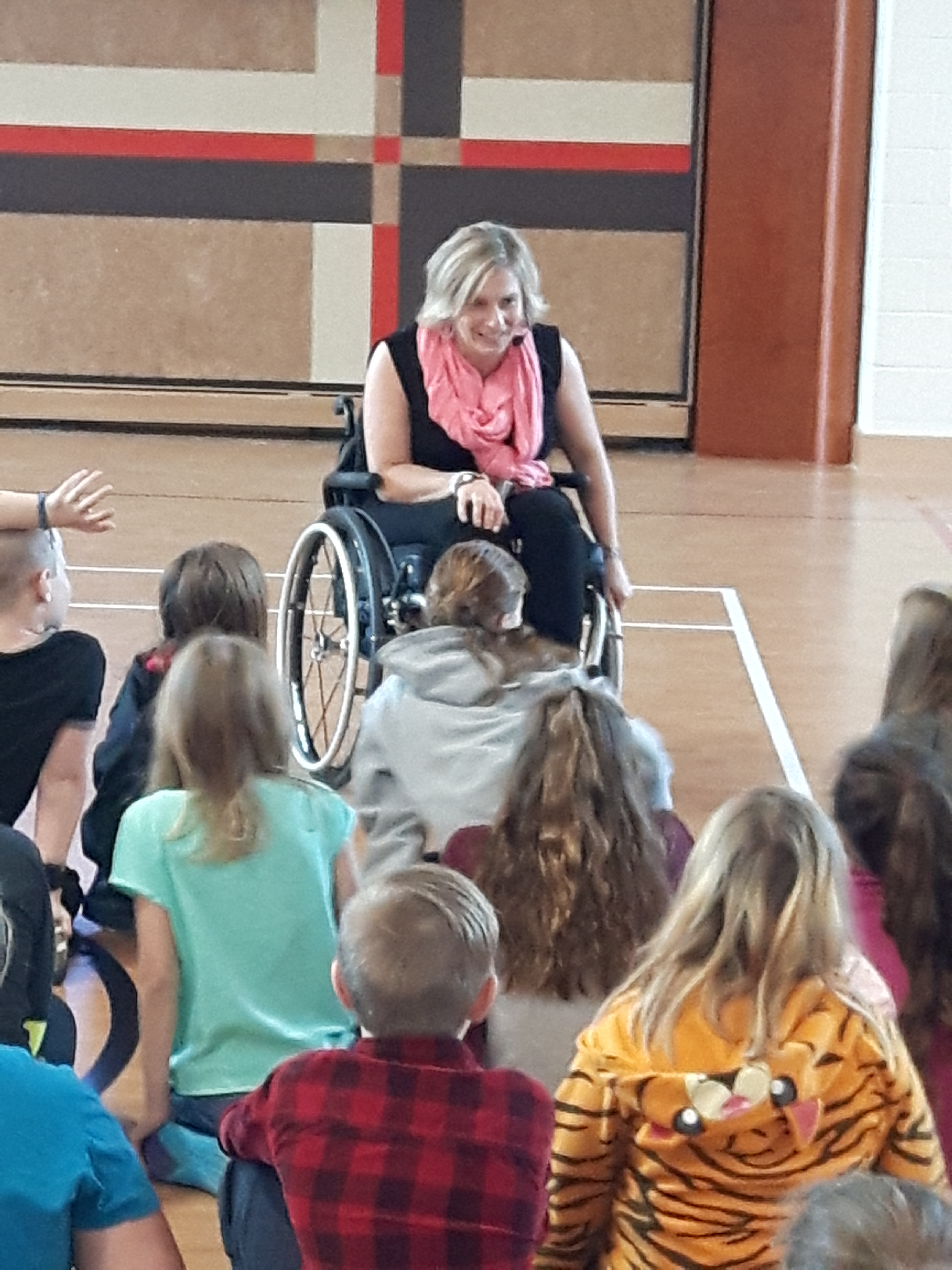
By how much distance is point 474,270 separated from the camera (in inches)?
137

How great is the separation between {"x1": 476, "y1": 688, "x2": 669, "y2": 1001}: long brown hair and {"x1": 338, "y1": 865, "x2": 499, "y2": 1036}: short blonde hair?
44 centimetres

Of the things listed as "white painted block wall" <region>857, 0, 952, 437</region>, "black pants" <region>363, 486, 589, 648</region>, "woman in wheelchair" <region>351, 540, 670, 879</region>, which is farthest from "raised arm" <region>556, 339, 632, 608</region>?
"white painted block wall" <region>857, 0, 952, 437</region>

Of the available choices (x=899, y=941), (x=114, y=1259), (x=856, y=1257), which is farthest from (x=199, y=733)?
(x=856, y=1257)

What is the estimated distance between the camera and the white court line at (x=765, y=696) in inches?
145

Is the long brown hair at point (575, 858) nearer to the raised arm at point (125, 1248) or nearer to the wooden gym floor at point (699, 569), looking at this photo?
the wooden gym floor at point (699, 569)

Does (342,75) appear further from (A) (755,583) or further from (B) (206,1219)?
(B) (206,1219)

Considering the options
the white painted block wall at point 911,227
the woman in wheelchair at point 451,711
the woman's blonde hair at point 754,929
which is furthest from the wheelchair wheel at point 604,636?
the white painted block wall at point 911,227

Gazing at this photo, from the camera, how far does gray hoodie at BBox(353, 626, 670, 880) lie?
8.32ft

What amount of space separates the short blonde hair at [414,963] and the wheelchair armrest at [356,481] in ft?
6.72

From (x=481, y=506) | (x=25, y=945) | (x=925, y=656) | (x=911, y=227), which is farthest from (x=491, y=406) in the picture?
(x=911, y=227)

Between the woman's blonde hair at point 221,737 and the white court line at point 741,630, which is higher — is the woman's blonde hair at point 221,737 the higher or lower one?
the higher one

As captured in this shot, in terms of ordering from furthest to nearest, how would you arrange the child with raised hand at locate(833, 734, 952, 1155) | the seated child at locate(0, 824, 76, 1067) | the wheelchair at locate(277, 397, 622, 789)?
1. the wheelchair at locate(277, 397, 622, 789)
2. the child with raised hand at locate(833, 734, 952, 1155)
3. the seated child at locate(0, 824, 76, 1067)

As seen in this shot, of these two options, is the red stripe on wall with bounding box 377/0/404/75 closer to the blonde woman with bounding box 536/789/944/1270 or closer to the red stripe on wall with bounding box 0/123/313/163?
the red stripe on wall with bounding box 0/123/313/163

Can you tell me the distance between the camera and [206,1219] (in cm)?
210
